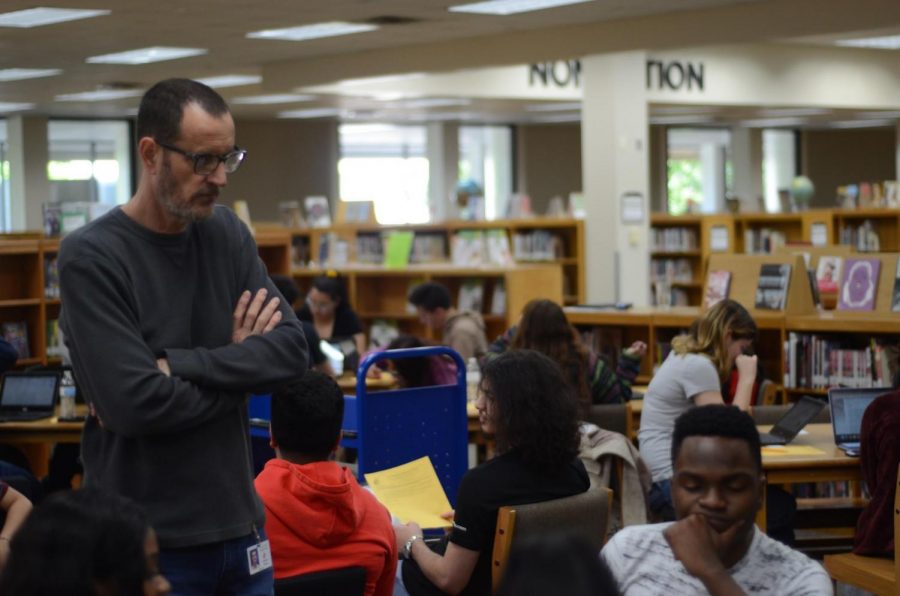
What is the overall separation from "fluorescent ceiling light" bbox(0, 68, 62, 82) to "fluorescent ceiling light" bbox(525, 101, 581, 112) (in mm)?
6313

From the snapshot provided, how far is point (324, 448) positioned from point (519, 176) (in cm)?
1908

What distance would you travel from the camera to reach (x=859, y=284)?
774 cm

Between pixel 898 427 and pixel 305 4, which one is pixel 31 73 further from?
pixel 898 427

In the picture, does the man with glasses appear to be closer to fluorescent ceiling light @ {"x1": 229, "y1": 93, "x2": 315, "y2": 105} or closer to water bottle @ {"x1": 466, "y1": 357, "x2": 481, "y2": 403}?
water bottle @ {"x1": 466, "y1": 357, "x2": 481, "y2": 403}

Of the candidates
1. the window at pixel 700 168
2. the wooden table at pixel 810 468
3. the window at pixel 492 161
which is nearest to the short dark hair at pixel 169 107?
the wooden table at pixel 810 468

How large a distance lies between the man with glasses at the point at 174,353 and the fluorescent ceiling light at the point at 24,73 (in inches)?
464

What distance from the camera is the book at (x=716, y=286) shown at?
819 centimetres

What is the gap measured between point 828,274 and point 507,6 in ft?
9.80

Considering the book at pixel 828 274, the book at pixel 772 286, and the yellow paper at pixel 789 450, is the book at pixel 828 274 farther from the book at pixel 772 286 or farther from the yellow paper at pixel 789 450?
the yellow paper at pixel 789 450

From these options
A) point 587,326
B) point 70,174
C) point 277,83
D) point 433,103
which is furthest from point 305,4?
point 70,174

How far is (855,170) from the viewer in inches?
981

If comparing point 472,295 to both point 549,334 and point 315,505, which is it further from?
point 315,505

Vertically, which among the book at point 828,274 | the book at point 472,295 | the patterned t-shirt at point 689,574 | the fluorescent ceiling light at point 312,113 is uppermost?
the fluorescent ceiling light at point 312,113

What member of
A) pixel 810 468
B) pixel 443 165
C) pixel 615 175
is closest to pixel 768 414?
pixel 810 468
